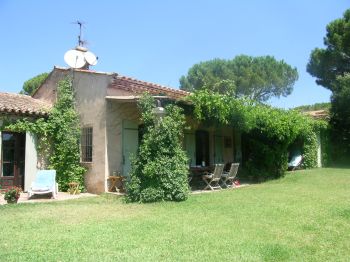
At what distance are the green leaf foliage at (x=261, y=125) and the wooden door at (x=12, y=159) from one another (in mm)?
6646

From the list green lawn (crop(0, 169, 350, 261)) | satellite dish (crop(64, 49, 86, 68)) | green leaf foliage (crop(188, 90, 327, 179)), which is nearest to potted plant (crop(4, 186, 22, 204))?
green lawn (crop(0, 169, 350, 261))

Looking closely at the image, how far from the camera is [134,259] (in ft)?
17.2

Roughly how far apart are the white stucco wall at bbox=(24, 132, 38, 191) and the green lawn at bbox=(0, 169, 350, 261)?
133 inches

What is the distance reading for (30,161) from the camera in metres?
13.5

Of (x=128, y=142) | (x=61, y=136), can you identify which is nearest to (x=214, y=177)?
(x=128, y=142)

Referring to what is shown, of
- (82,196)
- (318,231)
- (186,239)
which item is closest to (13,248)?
(186,239)

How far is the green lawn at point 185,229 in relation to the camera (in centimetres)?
550

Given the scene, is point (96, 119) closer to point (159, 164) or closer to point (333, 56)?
point (159, 164)

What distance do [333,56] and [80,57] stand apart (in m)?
17.1

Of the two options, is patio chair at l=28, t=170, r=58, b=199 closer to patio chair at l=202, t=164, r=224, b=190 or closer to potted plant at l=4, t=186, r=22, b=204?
potted plant at l=4, t=186, r=22, b=204

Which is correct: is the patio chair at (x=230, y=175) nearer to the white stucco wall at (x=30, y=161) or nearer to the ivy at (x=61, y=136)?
the ivy at (x=61, y=136)

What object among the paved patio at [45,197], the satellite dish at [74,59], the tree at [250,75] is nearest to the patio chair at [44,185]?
the paved patio at [45,197]

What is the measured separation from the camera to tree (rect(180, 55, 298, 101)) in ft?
110

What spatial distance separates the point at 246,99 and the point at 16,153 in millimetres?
8504
